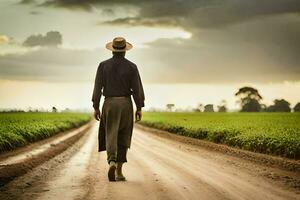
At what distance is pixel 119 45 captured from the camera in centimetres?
927

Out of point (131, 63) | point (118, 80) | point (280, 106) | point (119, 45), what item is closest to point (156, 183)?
point (118, 80)

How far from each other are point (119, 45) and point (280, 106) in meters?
132

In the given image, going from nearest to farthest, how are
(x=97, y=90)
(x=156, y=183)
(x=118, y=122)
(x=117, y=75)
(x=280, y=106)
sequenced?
1. (x=156, y=183)
2. (x=118, y=122)
3. (x=117, y=75)
4. (x=97, y=90)
5. (x=280, y=106)

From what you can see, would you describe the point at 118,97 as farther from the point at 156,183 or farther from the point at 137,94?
the point at 156,183

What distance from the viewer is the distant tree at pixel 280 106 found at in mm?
135000

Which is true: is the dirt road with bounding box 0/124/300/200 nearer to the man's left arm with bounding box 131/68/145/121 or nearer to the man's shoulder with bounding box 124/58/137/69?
the man's left arm with bounding box 131/68/145/121

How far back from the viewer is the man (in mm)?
9195

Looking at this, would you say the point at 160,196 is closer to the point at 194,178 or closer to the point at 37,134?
the point at 194,178

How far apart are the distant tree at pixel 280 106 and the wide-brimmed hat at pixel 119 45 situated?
130781mm

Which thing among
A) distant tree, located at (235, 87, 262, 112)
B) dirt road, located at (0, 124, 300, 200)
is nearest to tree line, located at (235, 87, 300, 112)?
distant tree, located at (235, 87, 262, 112)

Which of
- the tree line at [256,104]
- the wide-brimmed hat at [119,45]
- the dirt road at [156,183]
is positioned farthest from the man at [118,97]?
the tree line at [256,104]

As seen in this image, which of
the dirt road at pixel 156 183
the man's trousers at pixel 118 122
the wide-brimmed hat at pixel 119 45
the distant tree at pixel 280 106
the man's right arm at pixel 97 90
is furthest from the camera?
the distant tree at pixel 280 106

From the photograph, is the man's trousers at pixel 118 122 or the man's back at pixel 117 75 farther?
the man's back at pixel 117 75

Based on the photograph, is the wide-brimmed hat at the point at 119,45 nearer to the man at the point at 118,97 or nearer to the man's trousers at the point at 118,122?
the man at the point at 118,97
